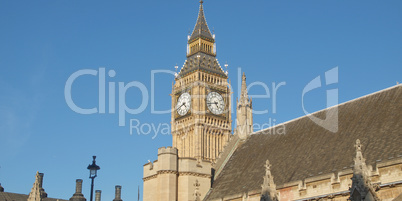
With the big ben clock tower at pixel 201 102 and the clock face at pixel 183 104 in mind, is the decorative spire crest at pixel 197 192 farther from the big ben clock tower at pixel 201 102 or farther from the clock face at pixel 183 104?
the clock face at pixel 183 104

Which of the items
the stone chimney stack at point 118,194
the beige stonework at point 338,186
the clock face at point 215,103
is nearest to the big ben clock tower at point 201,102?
the clock face at point 215,103

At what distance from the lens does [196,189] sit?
1357 inches

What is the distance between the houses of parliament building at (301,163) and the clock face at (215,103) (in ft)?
85.4

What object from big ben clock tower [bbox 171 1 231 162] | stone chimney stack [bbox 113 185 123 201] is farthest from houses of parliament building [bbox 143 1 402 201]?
big ben clock tower [bbox 171 1 231 162]

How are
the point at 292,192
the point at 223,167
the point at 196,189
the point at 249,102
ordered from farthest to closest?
the point at 249,102 < the point at 223,167 < the point at 196,189 < the point at 292,192

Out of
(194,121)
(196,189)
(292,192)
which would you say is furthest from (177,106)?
(292,192)

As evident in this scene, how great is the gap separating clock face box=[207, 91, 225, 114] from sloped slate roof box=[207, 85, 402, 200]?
110ft

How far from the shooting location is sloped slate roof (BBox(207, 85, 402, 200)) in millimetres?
27922

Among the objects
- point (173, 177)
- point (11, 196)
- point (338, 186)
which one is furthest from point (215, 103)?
point (338, 186)

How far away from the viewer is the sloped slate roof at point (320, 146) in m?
27.9

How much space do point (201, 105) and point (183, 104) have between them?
10.8 feet

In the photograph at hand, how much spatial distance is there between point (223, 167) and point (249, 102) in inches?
277

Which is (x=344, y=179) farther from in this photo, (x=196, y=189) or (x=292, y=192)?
(x=196, y=189)

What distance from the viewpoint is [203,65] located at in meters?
75.0
